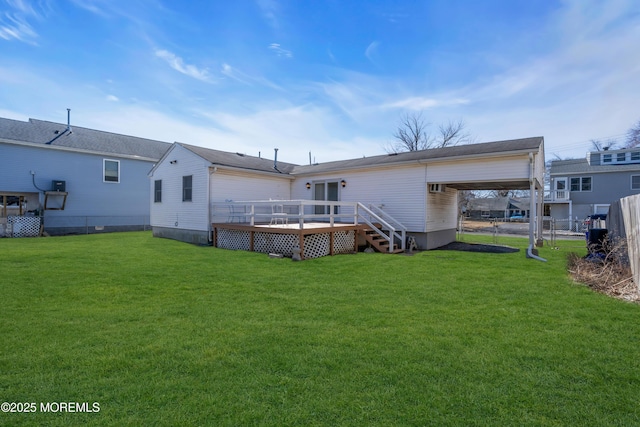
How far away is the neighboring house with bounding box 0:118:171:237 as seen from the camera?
53.2ft

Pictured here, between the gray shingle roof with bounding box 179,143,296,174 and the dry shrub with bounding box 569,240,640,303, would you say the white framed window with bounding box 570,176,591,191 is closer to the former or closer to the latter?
the dry shrub with bounding box 569,240,640,303

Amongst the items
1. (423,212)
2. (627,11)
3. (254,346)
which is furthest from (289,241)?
(627,11)

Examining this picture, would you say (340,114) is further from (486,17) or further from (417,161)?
(486,17)

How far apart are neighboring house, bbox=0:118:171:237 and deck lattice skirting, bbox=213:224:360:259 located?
35.7 feet

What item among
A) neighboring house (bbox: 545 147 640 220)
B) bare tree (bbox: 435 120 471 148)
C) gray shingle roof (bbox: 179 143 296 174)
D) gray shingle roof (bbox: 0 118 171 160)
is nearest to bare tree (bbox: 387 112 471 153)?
bare tree (bbox: 435 120 471 148)

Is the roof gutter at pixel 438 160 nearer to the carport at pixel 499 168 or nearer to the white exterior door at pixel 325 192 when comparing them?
the carport at pixel 499 168

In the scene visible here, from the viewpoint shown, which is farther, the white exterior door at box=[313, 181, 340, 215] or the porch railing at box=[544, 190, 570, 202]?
the porch railing at box=[544, 190, 570, 202]

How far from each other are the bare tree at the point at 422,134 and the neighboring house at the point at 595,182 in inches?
342

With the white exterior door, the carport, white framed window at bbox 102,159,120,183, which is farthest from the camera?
white framed window at bbox 102,159,120,183

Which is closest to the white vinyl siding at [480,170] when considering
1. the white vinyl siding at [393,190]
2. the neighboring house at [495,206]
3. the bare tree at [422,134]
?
the white vinyl siding at [393,190]

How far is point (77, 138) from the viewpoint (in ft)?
61.1

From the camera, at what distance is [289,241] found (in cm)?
997

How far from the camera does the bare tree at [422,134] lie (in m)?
29.2

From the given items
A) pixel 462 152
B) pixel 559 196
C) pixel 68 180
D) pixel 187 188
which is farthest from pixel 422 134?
pixel 68 180
